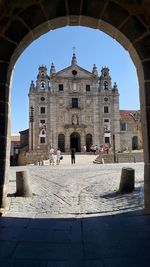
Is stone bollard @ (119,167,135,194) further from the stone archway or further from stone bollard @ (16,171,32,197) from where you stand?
the stone archway

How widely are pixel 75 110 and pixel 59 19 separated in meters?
46.2

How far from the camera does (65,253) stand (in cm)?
269

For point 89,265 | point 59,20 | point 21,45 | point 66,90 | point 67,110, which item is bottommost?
point 89,265

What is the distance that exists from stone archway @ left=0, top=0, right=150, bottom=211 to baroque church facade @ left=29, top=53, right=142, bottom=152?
43383 mm

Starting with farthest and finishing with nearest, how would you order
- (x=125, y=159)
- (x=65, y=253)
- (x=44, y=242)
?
(x=125, y=159) < (x=44, y=242) < (x=65, y=253)

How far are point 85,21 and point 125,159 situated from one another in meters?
24.6

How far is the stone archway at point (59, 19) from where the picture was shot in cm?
430

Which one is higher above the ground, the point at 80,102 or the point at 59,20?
the point at 80,102

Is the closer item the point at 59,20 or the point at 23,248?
the point at 23,248

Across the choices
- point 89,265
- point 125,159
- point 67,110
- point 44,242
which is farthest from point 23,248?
point 67,110

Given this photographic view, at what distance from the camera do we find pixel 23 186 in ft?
21.8

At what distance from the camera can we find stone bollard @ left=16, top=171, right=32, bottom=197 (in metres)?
6.50

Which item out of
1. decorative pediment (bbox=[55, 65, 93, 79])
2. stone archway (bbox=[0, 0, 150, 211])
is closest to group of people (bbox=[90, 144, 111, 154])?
decorative pediment (bbox=[55, 65, 93, 79])

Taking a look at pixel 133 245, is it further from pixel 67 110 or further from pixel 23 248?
pixel 67 110
